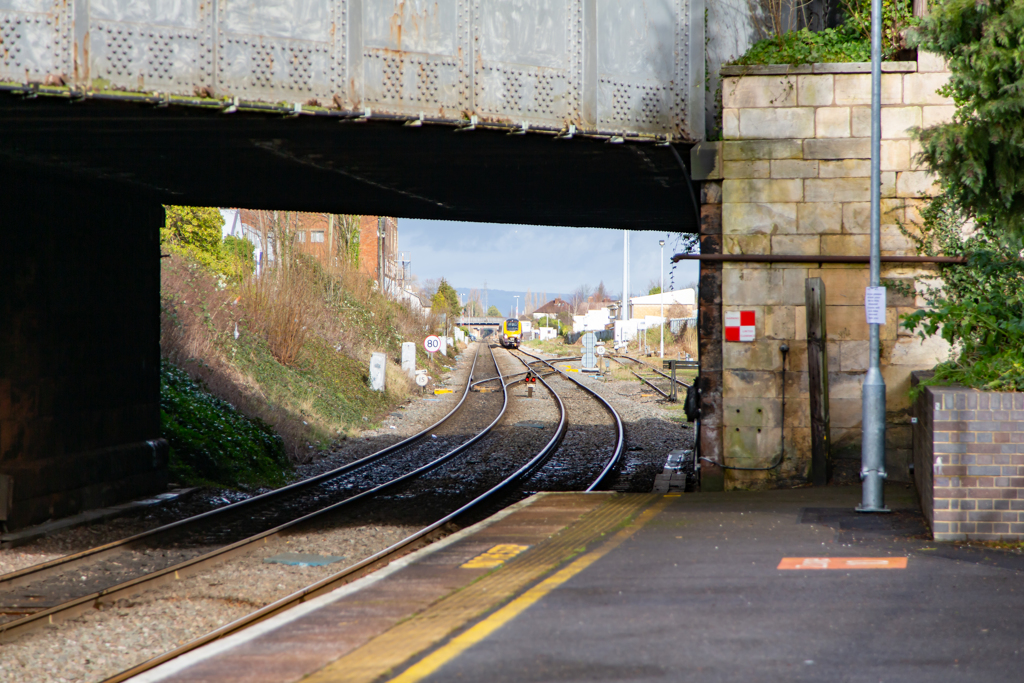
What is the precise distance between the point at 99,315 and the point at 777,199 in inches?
365

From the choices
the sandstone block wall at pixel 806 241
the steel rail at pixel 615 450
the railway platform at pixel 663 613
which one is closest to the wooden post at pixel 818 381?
the sandstone block wall at pixel 806 241

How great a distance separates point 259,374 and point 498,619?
1907cm

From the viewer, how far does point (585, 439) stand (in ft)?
68.0

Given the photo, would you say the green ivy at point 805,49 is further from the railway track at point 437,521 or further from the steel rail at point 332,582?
the steel rail at point 332,582

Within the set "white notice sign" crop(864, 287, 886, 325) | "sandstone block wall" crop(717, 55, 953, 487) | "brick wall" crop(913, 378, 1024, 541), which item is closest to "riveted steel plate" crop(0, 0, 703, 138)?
"sandstone block wall" crop(717, 55, 953, 487)

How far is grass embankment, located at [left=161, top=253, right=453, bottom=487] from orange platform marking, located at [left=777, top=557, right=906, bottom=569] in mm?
10535

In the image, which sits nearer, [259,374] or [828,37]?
[828,37]

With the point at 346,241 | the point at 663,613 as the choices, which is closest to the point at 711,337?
the point at 663,613

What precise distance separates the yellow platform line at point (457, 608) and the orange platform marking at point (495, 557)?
0.10m

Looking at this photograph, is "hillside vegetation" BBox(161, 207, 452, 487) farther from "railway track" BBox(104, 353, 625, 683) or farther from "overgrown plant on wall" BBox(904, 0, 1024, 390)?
"overgrown plant on wall" BBox(904, 0, 1024, 390)

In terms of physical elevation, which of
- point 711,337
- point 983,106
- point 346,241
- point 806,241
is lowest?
point 711,337

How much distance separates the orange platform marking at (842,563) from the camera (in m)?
6.68

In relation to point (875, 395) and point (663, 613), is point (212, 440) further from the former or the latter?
point (663, 613)

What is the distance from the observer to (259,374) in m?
23.4
